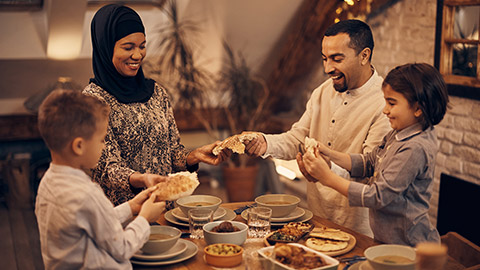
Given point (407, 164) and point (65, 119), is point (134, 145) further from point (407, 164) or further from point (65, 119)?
point (407, 164)

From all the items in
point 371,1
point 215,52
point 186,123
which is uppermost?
point 371,1

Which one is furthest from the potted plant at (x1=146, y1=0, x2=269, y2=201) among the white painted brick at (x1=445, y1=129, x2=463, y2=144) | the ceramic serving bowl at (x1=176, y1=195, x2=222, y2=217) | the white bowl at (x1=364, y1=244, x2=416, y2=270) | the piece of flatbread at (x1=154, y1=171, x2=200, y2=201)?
the white bowl at (x1=364, y1=244, x2=416, y2=270)

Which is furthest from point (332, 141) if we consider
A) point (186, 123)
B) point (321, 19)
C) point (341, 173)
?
point (186, 123)

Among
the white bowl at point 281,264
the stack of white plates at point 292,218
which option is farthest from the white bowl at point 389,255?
the stack of white plates at point 292,218

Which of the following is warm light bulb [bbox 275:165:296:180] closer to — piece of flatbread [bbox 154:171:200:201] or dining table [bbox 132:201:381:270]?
dining table [bbox 132:201:381:270]

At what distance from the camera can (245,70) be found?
5789 millimetres

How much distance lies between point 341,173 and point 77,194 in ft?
4.36

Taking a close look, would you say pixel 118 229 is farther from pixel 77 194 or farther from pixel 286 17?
pixel 286 17

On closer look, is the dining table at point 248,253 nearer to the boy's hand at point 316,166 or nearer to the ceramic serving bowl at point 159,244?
the ceramic serving bowl at point 159,244

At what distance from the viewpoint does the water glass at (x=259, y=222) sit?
2.28 m

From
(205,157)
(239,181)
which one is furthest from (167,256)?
(239,181)

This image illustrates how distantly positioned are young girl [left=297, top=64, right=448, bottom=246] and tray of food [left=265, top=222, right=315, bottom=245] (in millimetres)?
215

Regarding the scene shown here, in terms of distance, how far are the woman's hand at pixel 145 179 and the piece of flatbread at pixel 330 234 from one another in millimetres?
635

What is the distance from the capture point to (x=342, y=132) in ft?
9.32
